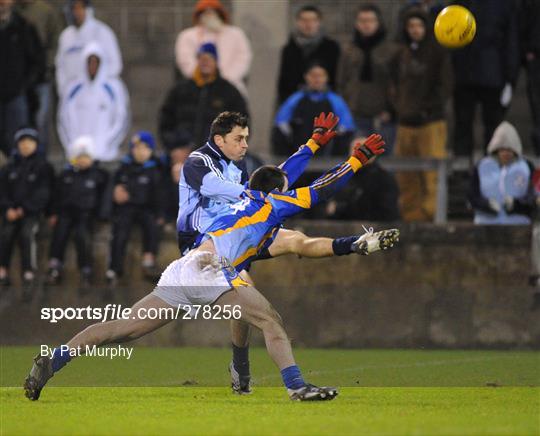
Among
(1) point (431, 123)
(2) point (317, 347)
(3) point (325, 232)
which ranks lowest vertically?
(2) point (317, 347)

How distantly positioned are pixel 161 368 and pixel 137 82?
8.03 m

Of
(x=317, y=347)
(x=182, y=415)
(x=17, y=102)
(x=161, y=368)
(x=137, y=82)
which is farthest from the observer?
(x=137, y=82)

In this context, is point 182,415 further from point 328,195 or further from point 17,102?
point 17,102

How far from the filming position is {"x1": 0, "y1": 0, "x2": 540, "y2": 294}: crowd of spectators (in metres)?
17.1

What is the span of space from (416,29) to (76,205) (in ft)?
13.6

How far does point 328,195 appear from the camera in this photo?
438 inches

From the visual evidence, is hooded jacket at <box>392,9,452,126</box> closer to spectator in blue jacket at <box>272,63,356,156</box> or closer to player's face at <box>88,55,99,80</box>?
spectator in blue jacket at <box>272,63,356,156</box>

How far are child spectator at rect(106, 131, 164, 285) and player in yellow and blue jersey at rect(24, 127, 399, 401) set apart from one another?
230 inches

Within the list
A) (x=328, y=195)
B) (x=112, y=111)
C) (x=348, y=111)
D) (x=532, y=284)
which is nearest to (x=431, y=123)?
(x=348, y=111)

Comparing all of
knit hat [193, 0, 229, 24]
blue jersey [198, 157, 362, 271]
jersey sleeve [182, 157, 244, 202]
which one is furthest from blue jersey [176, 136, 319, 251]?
knit hat [193, 0, 229, 24]

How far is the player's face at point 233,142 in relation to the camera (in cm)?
1140

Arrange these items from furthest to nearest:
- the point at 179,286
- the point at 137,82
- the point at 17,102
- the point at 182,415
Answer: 1. the point at 137,82
2. the point at 17,102
3. the point at 179,286
4. the point at 182,415

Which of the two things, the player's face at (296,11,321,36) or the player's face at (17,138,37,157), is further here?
the player's face at (296,11,321,36)

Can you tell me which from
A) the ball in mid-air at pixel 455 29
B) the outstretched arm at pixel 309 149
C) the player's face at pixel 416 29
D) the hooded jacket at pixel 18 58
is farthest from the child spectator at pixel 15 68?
the outstretched arm at pixel 309 149
